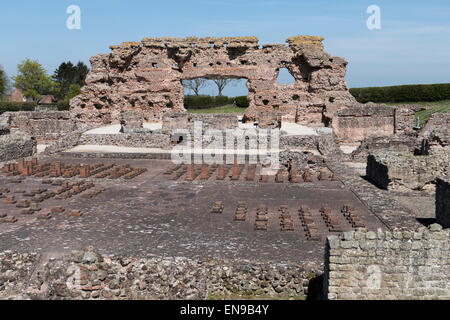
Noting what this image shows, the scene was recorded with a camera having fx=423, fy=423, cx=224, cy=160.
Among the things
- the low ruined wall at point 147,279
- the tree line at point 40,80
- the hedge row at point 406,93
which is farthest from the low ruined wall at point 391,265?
the tree line at point 40,80

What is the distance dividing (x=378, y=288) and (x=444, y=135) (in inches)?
405

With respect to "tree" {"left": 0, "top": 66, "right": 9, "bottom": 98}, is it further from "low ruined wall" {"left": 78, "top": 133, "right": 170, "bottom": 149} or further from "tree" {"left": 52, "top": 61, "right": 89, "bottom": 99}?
"low ruined wall" {"left": 78, "top": 133, "right": 170, "bottom": 149}

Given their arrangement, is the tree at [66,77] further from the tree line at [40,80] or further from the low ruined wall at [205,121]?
the low ruined wall at [205,121]

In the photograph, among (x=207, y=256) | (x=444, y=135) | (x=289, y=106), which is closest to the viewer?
(x=207, y=256)

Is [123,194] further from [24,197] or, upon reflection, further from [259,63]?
[259,63]

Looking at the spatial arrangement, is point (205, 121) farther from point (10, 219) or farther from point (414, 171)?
point (10, 219)

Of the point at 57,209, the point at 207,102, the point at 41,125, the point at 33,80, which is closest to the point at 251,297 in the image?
the point at 57,209

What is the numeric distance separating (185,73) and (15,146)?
14.6 m

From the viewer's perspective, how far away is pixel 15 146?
17.0 m

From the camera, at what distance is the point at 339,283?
4.95 metres

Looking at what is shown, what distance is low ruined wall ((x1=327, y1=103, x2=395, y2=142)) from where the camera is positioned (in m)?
21.8

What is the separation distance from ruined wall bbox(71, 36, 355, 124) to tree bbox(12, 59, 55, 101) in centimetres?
3258

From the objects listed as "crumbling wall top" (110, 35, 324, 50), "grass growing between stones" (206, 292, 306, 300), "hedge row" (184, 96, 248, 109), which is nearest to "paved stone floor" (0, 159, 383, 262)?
"grass growing between stones" (206, 292, 306, 300)

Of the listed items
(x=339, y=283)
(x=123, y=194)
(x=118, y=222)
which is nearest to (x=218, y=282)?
(x=339, y=283)
